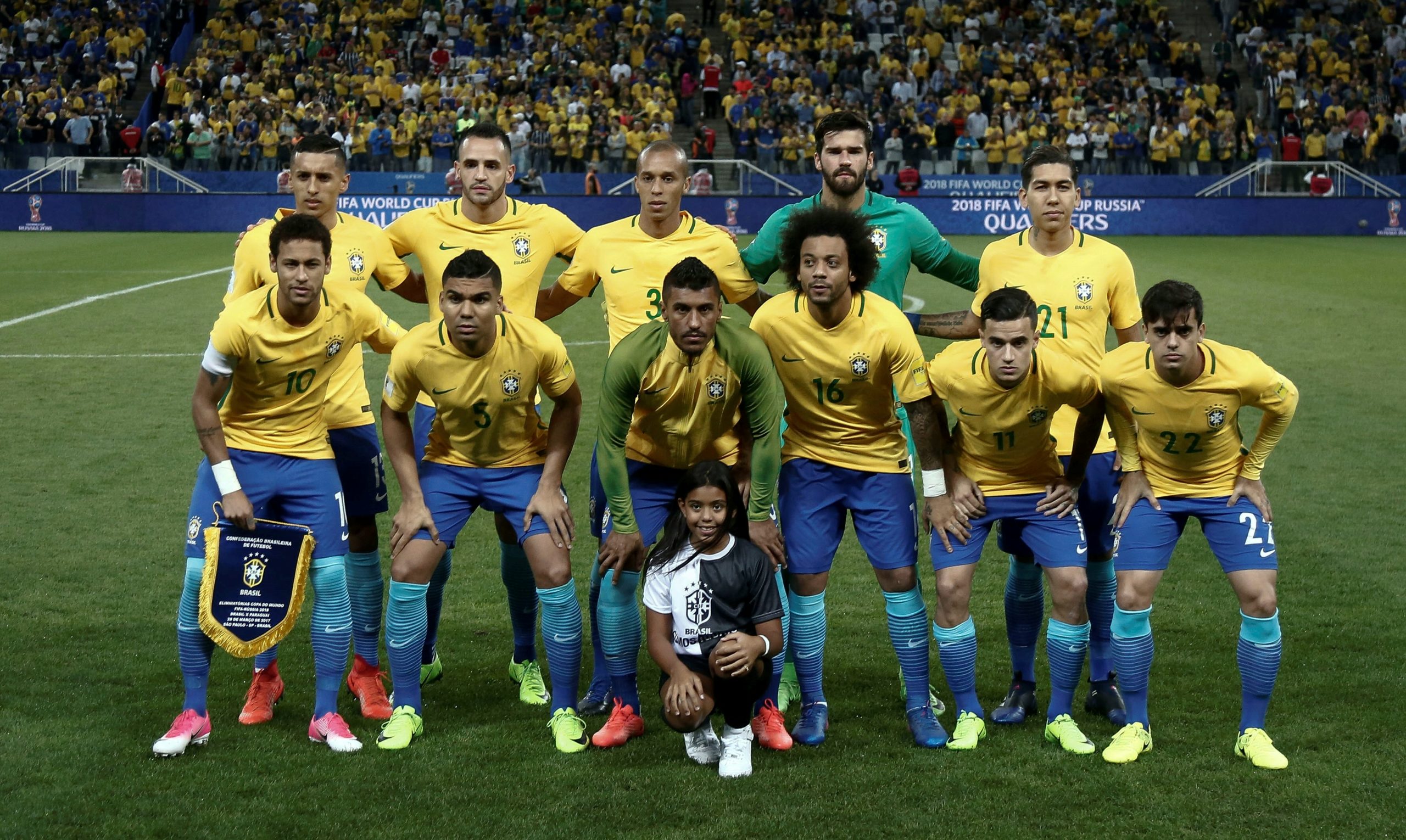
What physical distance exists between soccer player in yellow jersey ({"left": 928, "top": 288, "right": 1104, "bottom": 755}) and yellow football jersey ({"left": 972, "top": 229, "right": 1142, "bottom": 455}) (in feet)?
1.44

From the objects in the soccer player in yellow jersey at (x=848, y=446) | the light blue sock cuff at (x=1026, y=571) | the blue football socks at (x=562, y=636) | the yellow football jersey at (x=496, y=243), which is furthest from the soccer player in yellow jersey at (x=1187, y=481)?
the yellow football jersey at (x=496, y=243)

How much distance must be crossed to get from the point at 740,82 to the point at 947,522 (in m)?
32.0

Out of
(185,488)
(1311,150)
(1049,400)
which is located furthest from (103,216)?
(1049,400)

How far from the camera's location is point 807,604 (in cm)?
566

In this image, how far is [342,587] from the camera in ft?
18.7

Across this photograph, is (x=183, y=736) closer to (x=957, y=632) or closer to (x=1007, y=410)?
(x=957, y=632)

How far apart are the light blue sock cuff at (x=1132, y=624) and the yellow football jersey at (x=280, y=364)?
3.12 m

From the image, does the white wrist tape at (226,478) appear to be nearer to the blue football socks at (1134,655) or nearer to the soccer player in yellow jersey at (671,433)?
the soccer player in yellow jersey at (671,433)

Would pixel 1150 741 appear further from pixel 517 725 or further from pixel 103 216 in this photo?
pixel 103 216

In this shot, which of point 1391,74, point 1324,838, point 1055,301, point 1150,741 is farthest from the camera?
point 1391,74

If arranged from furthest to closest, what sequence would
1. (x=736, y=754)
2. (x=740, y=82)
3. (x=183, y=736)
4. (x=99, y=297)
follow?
(x=740, y=82)
(x=99, y=297)
(x=183, y=736)
(x=736, y=754)

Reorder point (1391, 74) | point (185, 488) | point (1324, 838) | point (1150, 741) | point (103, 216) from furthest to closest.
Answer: point (1391, 74)
point (103, 216)
point (185, 488)
point (1150, 741)
point (1324, 838)

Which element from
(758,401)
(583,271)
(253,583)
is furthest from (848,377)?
(253,583)

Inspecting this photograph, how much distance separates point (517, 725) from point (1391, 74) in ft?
120
